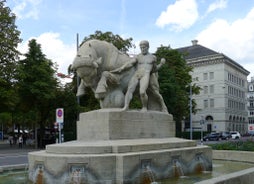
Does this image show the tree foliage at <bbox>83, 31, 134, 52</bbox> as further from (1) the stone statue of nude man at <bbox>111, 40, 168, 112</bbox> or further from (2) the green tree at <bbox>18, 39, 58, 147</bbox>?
(1) the stone statue of nude man at <bbox>111, 40, 168, 112</bbox>

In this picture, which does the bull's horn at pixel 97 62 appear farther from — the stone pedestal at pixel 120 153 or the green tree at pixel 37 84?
the green tree at pixel 37 84

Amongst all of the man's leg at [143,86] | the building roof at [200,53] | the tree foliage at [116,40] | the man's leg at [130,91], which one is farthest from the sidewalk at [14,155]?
the building roof at [200,53]

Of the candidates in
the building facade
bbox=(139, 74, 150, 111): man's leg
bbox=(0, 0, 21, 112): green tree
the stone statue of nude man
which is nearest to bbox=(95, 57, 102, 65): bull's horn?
the stone statue of nude man

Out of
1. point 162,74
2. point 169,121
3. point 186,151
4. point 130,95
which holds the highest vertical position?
point 162,74

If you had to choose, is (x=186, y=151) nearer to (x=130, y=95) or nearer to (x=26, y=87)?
(x=130, y=95)

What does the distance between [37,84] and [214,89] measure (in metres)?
63.2

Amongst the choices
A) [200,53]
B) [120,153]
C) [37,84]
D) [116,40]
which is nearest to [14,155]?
[37,84]

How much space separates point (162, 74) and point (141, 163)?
125 ft

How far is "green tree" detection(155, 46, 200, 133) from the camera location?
47.4m

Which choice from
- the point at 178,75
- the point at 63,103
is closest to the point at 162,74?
the point at 178,75

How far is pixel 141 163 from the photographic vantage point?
1000 cm

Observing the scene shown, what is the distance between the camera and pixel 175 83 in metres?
48.5

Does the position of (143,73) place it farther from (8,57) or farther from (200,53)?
(200,53)

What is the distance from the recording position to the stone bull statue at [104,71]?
11.8 meters
